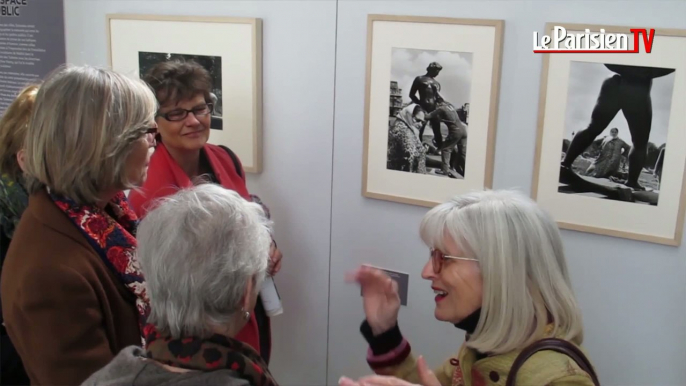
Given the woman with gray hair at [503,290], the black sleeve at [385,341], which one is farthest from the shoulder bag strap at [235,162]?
the woman with gray hair at [503,290]

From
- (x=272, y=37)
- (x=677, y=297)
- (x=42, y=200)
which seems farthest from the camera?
(x=272, y=37)

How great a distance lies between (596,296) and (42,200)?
1.73 m

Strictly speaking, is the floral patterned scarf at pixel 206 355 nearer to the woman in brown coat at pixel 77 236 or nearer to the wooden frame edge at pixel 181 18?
the woman in brown coat at pixel 77 236

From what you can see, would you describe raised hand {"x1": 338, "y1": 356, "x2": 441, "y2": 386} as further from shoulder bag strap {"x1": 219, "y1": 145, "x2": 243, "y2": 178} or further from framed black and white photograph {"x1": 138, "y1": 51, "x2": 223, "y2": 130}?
framed black and white photograph {"x1": 138, "y1": 51, "x2": 223, "y2": 130}

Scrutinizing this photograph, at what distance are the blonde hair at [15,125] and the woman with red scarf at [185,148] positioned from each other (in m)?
0.38

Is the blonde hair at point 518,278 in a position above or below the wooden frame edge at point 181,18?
below

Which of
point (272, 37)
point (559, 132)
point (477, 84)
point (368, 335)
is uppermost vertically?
point (272, 37)

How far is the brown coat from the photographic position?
1.38 meters

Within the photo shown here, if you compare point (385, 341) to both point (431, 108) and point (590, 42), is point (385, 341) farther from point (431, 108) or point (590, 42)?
point (590, 42)

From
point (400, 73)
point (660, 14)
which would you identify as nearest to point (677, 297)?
point (660, 14)

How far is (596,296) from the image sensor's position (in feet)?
6.82

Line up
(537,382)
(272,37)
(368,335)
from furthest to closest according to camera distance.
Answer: (272,37)
(368,335)
(537,382)

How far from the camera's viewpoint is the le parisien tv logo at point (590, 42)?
1.86m

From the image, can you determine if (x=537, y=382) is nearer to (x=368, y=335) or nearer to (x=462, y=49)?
(x=368, y=335)
